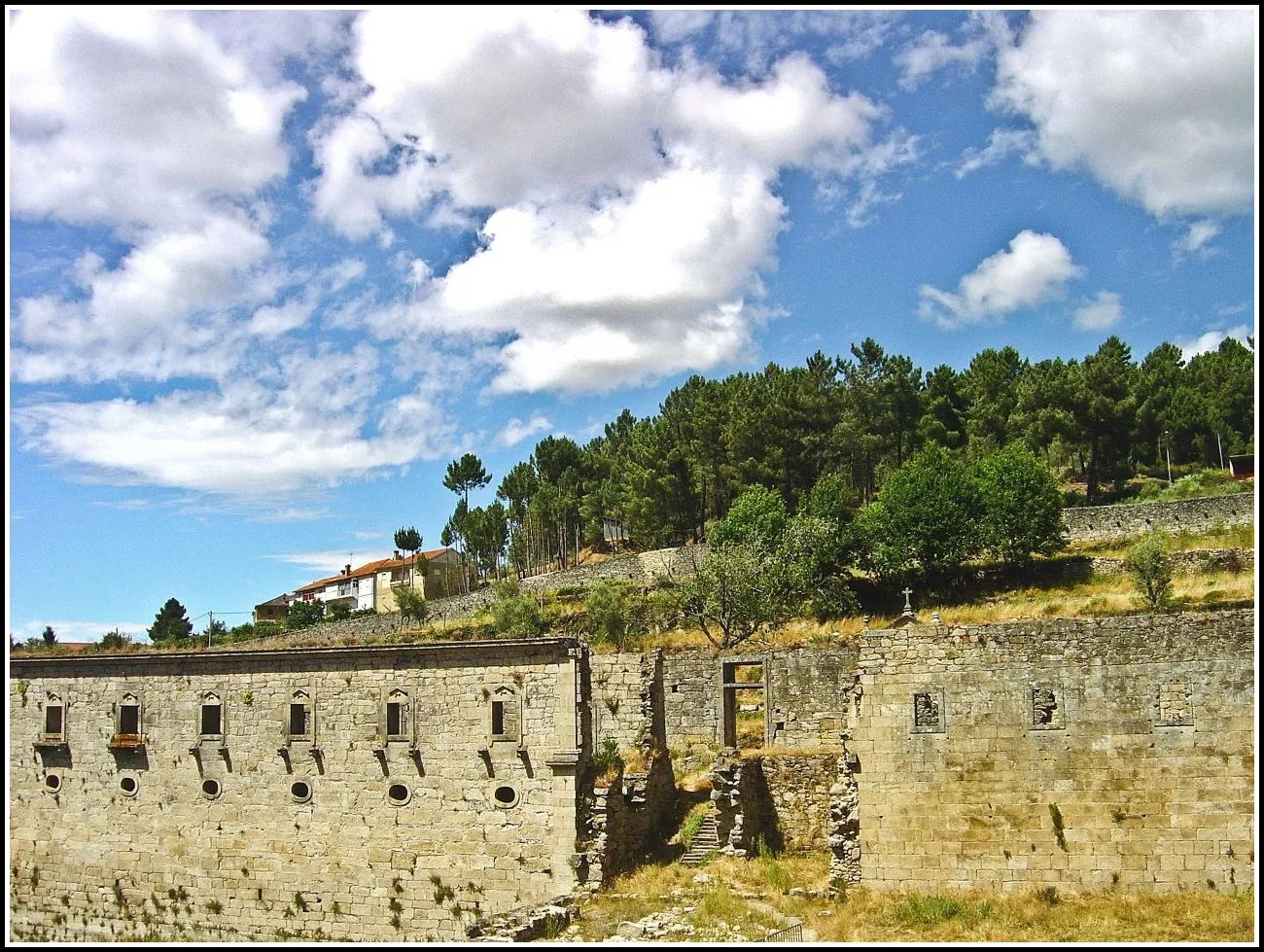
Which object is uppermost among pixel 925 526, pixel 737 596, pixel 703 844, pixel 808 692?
pixel 925 526

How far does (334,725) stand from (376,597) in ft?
250

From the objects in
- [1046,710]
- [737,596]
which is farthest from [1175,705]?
[737,596]

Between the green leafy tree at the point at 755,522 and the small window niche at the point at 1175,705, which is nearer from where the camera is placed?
the small window niche at the point at 1175,705

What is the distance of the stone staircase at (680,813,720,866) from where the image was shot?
71.6 ft

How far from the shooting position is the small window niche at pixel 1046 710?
62.6ft

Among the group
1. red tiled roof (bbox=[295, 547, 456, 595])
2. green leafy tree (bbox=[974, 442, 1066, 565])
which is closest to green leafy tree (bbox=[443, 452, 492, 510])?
red tiled roof (bbox=[295, 547, 456, 595])

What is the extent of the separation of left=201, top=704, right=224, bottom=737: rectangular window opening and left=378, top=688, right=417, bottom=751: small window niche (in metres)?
4.84

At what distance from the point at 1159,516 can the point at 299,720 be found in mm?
42702

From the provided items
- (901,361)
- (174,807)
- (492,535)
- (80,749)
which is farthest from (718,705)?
(492,535)

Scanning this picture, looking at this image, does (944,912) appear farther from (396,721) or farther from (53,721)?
(53,721)

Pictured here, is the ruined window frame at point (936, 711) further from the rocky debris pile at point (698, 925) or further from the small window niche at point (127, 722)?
the small window niche at point (127, 722)

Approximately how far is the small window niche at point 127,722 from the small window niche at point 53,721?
176 cm

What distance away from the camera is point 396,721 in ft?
77.6

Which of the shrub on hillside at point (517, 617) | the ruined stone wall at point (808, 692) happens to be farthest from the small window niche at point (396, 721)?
the shrub on hillside at point (517, 617)
